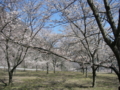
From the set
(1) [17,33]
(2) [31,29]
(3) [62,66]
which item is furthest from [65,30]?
(3) [62,66]

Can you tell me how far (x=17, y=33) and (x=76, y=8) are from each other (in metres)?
4.76

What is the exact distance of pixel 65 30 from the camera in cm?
990

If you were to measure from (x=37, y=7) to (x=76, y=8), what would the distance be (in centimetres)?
318

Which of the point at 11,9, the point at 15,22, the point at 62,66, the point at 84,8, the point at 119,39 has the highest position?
the point at 11,9

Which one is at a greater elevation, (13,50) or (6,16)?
(6,16)

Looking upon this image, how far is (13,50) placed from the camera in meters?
10.3

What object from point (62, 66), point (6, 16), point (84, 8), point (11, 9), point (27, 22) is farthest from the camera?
point (62, 66)

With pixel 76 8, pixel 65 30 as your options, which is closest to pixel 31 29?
pixel 65 30

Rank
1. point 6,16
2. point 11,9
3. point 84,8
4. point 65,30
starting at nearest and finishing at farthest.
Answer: point 84,8 → point 6,16 → point 11,9 → point 65,30

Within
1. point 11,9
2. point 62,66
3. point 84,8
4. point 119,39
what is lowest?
point 62,66

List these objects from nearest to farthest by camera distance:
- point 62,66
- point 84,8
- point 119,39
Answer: point 119,39 < point 84,8 < point 62,66

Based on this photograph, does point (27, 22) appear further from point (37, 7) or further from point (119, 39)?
point (119, 39)

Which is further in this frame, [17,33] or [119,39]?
[17,33]

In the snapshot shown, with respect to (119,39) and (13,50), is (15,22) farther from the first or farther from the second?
(119,39)
